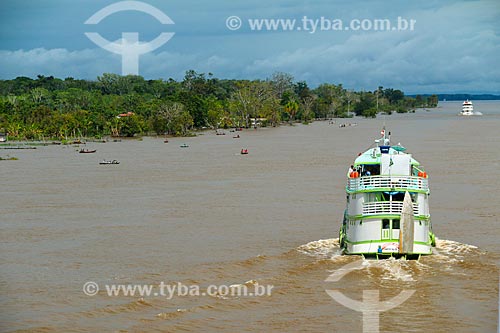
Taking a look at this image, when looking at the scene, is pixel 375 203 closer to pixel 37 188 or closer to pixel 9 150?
pixel 37 188

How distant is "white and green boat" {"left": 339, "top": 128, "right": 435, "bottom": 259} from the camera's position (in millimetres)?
14148

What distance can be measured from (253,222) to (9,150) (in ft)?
99.6

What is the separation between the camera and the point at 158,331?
1088 centimetres

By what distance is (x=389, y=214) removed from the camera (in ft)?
46.6

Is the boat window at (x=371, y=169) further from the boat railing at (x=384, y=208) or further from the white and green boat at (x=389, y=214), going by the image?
the boat railing at (x=384, y=208)

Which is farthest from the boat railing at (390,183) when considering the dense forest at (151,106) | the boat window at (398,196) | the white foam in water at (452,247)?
the dense forest at (151,106)

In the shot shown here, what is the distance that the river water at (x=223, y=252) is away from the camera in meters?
11.6

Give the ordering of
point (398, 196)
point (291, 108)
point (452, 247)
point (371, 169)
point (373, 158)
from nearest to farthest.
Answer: point (398, 196)
point (371, 169)
point (373, 158)
point (452, 247)
point (291, 108)

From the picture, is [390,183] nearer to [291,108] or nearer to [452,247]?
[452,247]

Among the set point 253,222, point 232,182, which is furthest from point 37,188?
point 253,222

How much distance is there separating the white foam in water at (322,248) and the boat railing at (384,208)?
4.74 ft

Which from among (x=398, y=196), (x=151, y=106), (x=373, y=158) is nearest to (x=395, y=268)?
(x=398, y=196)

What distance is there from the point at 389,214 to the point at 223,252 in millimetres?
3798

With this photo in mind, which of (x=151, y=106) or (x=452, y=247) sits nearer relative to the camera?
(x=452, y=247)
